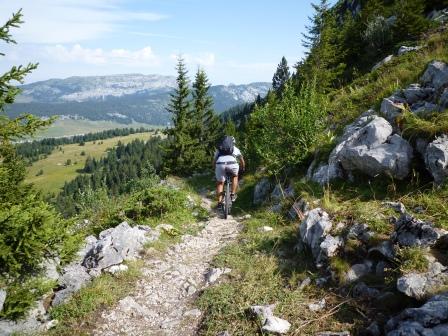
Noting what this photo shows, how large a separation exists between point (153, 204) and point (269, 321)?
6.30 metres

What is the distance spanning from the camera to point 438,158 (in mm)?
7945

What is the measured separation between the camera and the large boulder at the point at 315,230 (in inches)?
291

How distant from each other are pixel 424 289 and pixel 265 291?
267 cm

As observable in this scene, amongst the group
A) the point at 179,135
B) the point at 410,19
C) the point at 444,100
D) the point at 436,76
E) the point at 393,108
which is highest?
the point at 410,19

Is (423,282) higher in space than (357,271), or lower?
higher

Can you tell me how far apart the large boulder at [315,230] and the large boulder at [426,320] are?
2.47 meters

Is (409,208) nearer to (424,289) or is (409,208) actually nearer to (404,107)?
(424,289)

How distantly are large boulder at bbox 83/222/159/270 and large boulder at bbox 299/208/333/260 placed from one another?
4.03m

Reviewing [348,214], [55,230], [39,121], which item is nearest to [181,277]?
[55,230]

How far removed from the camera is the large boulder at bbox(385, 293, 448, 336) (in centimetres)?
433

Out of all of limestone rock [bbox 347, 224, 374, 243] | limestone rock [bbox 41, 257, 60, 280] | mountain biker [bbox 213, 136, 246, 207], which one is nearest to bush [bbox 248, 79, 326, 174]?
mountain biker [bbox 213, 136, 246, 207]

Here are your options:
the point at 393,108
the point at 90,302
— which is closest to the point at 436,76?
the point at 393,108

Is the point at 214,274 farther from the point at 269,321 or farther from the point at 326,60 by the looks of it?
the point at 326,60

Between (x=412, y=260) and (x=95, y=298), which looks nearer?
(x=412, y=260)
